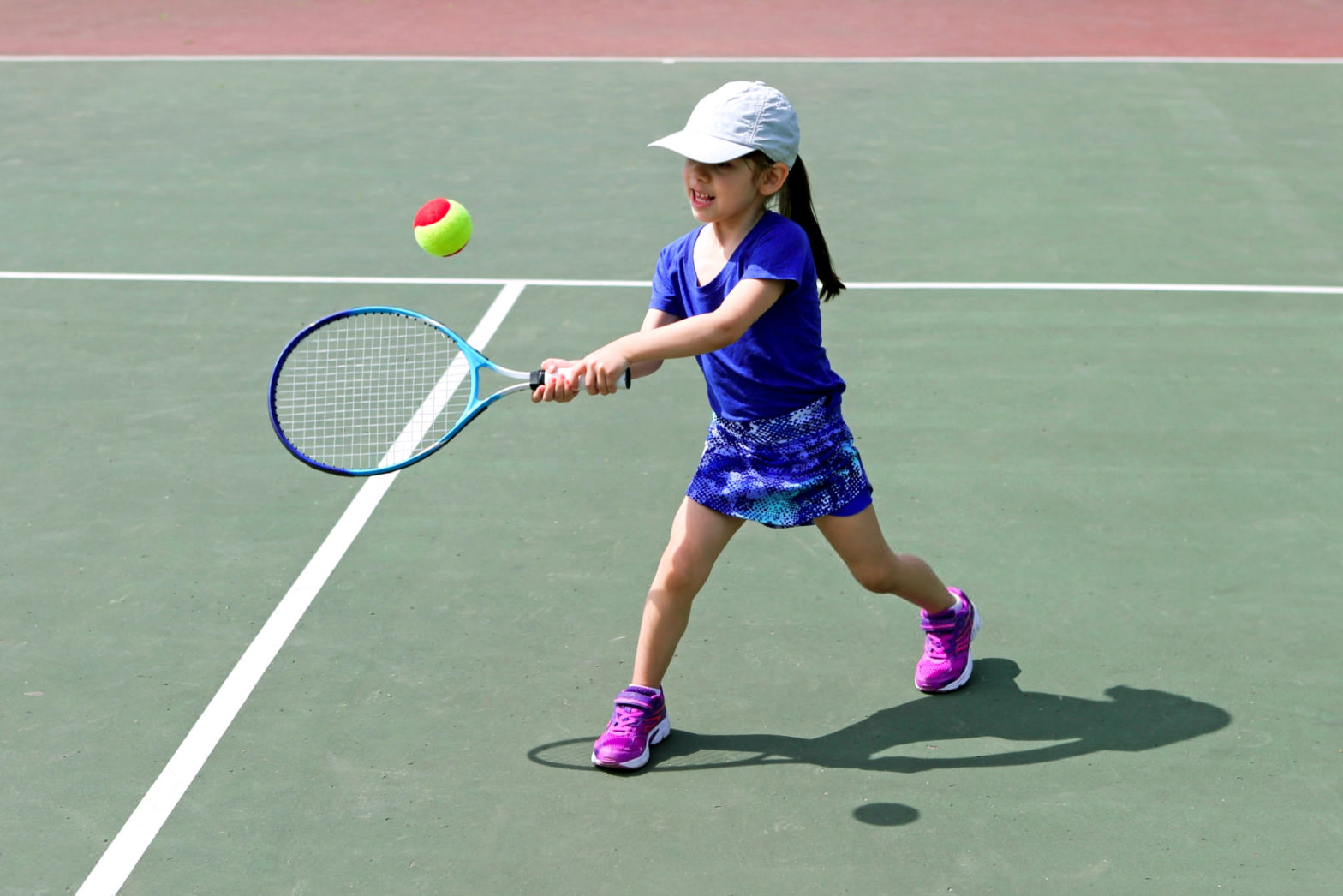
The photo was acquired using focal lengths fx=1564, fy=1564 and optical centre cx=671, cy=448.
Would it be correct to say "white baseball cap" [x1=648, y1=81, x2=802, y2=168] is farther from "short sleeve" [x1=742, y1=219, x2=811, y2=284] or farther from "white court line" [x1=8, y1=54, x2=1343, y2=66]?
"white court line" [x1=8, y1=54, x2=1343, y2=66]

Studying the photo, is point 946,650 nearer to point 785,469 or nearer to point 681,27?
point 785,469

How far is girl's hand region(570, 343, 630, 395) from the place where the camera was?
378cm

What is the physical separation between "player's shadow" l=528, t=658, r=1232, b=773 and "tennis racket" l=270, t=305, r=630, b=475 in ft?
5.58

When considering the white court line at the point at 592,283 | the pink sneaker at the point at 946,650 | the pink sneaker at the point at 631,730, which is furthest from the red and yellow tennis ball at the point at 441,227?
the white court line at the point at 592,283

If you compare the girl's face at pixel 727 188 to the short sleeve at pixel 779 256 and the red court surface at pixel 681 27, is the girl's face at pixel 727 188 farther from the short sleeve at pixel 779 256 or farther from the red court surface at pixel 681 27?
the red court surface at pixel 681 27

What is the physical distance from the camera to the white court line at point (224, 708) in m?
3.87

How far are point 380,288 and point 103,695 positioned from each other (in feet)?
13.1

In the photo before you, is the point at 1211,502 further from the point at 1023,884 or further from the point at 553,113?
the point at 553,113

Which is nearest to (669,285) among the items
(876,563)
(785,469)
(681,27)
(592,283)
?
(785,469)

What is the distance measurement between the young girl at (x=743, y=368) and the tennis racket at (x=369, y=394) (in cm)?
153

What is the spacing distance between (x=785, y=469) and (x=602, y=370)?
616 mm

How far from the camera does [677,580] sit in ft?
13.7

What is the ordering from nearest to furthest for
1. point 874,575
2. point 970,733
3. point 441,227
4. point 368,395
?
1. point 874,575
2. point 970,733
3. point 441,227
4. point 368,395

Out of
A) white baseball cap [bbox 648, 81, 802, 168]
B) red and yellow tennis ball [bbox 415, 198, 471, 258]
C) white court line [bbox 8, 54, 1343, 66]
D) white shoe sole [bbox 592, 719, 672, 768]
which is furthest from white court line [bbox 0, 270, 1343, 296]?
white court line [bbox 8, 54, 1343, 66]
